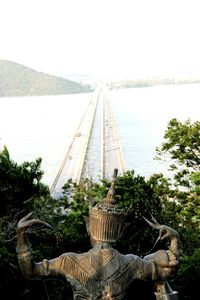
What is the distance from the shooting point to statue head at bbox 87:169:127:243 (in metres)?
5.02

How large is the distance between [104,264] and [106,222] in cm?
38

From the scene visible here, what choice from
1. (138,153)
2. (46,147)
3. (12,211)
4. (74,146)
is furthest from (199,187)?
(74,146)

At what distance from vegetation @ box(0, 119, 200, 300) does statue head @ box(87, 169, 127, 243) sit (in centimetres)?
802

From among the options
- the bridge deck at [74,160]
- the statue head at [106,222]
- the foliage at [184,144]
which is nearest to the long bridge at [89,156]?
the bridge deck at [74,160]

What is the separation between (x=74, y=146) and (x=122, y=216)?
245ft

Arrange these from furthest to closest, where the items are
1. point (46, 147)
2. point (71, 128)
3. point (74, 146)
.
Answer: point (71, 128)
point (74, 146)
point (46, 147)

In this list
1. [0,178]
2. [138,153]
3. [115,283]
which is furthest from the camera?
[138,153]

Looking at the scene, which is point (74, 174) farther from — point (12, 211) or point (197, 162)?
point (12, 211)

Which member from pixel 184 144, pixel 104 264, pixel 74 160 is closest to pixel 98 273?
pixel 104 264

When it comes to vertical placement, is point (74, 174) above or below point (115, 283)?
below

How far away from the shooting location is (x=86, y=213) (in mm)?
18859

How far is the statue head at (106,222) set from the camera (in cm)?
502

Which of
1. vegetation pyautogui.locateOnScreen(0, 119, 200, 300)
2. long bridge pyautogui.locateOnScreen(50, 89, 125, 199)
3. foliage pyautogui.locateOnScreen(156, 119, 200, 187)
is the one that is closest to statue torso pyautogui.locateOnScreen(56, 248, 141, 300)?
vegetation pyautogui.locateOnScreen(0, 119, 200, 300)

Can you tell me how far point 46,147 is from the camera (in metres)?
73.6
